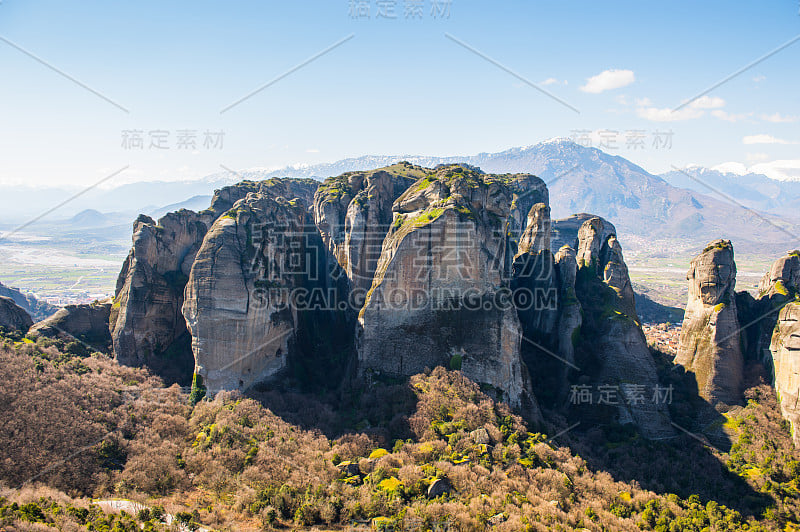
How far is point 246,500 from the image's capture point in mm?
20875

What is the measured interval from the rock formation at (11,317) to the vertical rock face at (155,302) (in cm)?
696

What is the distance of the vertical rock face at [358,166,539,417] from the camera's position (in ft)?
97.4

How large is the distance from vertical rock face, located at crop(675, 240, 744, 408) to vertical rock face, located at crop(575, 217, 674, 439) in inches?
137

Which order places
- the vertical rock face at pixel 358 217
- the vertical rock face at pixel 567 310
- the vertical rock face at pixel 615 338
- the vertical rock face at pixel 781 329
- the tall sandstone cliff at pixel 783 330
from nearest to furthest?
the tall sandstone cliff at pixel 783 330 < the vertical rock face at pixel 781 329 < the vertical rock face at pixel 615 338 < the vertical rock face at pixel 567 310 < the vertical rock face at pixel 358 217

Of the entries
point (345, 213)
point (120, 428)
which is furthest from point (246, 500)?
point (345, 213)

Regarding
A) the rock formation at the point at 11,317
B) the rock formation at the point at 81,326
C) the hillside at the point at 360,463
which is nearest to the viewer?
the hillside at the point at 360,463

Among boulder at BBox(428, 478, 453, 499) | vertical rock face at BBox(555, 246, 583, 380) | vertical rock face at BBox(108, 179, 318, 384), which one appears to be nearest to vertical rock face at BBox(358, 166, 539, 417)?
vertical rock face at BBox(555, 246, 583, 380)

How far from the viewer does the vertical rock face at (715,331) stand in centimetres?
3162

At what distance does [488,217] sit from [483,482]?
19933 millimetres

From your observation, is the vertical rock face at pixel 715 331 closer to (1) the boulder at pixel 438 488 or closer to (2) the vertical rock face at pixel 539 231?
(2) the vertical rock face at pixel 539 231

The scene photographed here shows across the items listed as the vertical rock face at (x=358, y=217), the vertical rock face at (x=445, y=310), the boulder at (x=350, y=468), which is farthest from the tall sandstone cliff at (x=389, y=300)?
the boulder at (x=350, y=468)

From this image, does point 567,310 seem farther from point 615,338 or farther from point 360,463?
point 360,463

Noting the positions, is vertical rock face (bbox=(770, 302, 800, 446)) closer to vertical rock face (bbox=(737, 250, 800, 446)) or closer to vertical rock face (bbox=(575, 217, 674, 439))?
vertical rock face (bbox=(737, 250, 800, 446))

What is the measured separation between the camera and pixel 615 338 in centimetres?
3544
